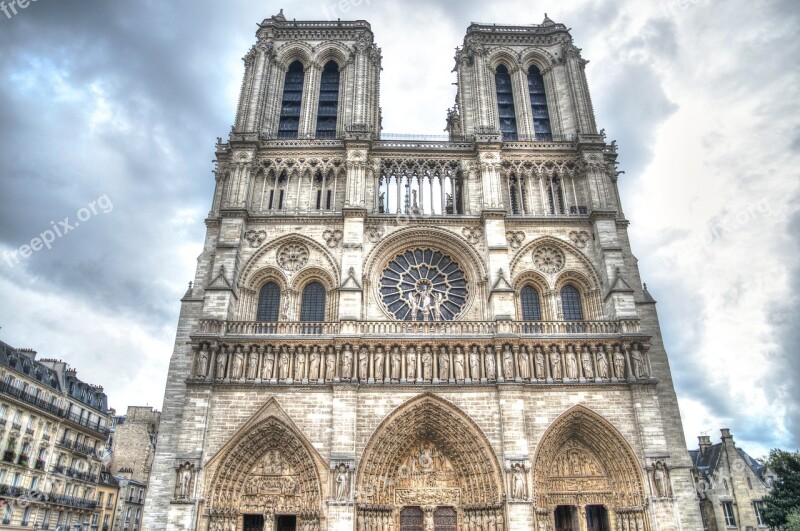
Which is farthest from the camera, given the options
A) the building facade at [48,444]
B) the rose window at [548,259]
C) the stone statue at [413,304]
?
the building facade at [48,444]

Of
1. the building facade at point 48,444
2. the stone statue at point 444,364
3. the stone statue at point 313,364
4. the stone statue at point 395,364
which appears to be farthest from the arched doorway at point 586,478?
the building facade at point 48,444

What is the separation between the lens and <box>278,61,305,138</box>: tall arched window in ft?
89.8

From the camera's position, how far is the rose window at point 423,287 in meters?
22.7

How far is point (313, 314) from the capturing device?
74.7 ft

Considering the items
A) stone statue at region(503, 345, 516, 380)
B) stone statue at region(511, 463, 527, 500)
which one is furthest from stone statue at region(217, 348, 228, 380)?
stone statue at region(511, 463, 527, 500)

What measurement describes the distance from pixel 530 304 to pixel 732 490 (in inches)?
617

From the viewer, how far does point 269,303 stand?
2295 centimetres

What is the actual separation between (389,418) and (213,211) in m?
11.9

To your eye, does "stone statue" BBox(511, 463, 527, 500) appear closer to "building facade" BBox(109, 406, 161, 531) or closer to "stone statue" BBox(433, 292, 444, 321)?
"stone statue" BBox(433, 292, 444, 321)

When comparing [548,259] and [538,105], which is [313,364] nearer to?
[548,259]

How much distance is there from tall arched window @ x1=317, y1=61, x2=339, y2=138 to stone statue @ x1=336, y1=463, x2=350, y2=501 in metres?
15.6

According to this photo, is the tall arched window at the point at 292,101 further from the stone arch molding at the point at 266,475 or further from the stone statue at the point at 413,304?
the stone arch molding at the point at 266,475

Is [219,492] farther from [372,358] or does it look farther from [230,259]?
[230,259]

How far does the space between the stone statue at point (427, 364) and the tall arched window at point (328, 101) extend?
484 inches
